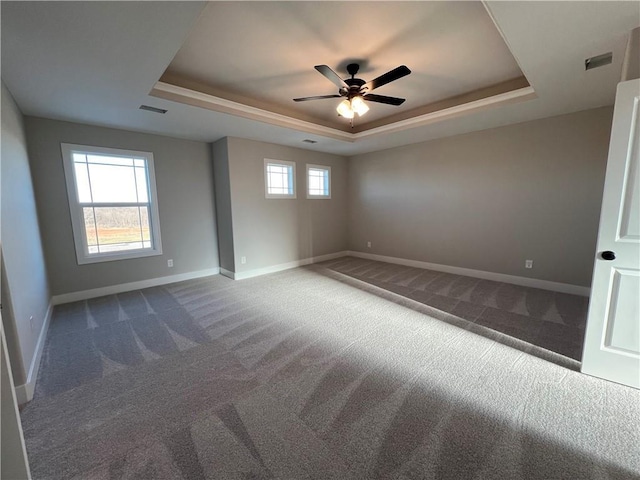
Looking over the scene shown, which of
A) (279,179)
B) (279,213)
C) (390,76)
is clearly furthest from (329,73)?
(279,213)

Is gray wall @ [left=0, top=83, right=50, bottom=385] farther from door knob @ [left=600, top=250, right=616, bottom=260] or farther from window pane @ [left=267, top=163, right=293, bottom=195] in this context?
door knob @ [left=600, top=250, right=616, bottom=260]

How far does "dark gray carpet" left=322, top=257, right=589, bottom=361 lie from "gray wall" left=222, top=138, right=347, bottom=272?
140 cm

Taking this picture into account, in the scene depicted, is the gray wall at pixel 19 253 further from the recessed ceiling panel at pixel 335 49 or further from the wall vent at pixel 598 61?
the wall vent at pixel 598 61

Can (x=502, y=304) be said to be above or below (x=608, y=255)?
below

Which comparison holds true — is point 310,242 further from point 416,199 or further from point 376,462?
point 376,462

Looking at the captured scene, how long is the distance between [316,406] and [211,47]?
317 cm

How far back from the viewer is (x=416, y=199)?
5.38 m

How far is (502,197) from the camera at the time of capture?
431 cm

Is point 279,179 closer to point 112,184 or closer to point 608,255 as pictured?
point 112,184

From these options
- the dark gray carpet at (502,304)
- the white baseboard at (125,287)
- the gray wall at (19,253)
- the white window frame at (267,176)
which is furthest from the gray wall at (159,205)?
the dark gray carpet at (502,304)

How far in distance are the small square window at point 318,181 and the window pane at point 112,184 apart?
10.6ft

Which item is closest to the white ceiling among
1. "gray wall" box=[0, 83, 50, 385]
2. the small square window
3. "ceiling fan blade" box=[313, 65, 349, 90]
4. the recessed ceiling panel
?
the recessed ceiling panel

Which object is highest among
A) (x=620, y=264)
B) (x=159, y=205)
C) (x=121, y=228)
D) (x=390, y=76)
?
(x=390, y=76)


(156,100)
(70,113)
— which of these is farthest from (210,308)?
(70,113)
